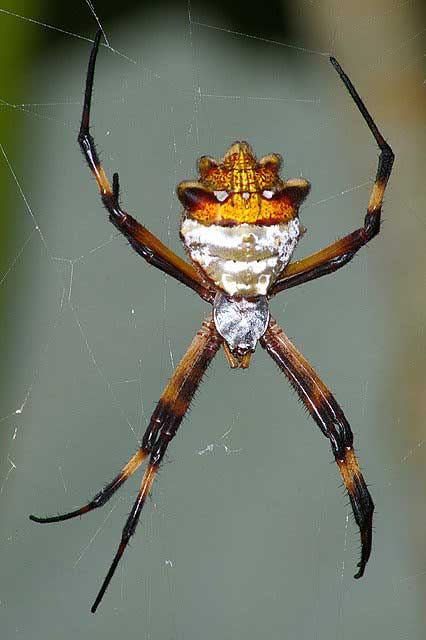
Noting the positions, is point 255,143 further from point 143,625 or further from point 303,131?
point 143,625

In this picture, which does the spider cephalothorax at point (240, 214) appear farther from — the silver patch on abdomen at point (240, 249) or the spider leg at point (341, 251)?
the spider leg at point (341, 251)

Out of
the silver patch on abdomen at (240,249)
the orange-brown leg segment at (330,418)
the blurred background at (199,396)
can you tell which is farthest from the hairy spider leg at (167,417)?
the blurred background at (199,396)

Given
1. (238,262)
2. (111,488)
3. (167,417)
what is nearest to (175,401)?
(167,417)

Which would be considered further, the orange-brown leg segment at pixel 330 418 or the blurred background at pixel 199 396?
the blurred background at pixel 199 396

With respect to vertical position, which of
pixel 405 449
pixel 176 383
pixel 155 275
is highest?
pixel 155 275

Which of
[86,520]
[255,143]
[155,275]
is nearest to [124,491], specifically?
[86,520]

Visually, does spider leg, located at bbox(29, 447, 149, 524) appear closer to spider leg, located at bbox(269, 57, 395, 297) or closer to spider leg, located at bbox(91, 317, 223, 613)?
spider leg, located at bbox(91, 317, 223, 613)

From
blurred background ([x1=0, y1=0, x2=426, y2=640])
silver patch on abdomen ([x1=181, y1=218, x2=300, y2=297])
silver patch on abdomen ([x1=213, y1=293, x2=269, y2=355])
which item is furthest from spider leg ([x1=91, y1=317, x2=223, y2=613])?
blurred background ([x1=0, y1=0, x2=426, y2=640])
